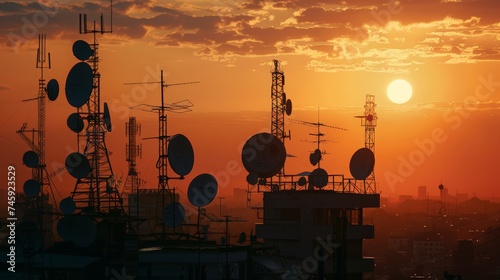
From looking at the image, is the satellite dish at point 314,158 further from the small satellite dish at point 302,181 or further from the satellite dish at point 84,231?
the satellite dish at point 84,231

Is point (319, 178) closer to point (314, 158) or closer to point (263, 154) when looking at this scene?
point (314, 158)

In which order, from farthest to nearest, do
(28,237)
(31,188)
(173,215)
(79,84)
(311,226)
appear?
(311,226), (31,188), (79,84), (173,215), (28,237)

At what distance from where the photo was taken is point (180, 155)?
55.0 metres

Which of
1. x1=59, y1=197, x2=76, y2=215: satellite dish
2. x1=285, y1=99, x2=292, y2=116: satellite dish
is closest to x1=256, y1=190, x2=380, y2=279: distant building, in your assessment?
x1=285, y1=99, x2=292, y2=116: satellite dish

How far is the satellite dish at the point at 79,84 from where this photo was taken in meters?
54.5

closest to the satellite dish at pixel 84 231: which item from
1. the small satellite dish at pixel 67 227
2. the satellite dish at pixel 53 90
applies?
the small satellite dish at pixel 67 227

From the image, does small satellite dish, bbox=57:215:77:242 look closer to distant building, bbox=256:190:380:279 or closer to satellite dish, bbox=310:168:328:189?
distant building, bbox=256:190:380:279

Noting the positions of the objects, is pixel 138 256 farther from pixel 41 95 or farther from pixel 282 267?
pixel 41 95

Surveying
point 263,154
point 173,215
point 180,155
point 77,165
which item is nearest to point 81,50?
point 77,165

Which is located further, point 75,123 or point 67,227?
point 75,123

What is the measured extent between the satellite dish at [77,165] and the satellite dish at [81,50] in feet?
19.3

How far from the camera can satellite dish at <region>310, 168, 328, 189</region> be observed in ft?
246

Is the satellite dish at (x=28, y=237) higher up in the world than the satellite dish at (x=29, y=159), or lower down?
lower down

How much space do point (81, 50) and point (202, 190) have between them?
36.6ft
